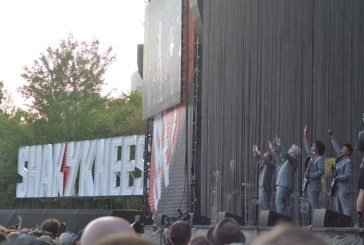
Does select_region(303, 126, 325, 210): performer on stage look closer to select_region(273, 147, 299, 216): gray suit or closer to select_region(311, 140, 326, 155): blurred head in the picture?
select_region(311, 140, 326, 155): blurred head

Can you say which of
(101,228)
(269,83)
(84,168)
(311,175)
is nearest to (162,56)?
(269,83)

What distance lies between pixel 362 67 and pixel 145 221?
32.1 feet

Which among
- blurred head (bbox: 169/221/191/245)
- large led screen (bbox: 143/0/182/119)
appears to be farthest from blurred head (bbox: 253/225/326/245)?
large led screen (bbox: 143/0/182/119)

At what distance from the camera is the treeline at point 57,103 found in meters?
48.8

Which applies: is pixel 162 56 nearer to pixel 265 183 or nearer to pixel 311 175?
pixel 265 183

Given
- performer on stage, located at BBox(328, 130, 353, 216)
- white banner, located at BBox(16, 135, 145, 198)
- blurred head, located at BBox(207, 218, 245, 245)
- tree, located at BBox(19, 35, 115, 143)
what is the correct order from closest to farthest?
blurred head, located at BBox(207, 218, 245, 245)
performer on stage, located at BBox(328, 130, 353, 216)
white banner, located at BBox(16, 135, 145, 198)
tree, located at BBox(19, 35, 115, 143)

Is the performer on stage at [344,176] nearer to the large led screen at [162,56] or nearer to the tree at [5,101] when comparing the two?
the large led screen at [162,56]

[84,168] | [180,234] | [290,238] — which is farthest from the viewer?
[84,168]

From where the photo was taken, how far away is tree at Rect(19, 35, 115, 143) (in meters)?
48.7

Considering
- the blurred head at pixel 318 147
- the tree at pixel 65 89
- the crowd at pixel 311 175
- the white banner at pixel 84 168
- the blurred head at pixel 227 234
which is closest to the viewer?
the blurred head at pixel 227 234

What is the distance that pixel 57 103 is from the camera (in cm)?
4909

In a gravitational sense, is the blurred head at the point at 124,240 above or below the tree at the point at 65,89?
below

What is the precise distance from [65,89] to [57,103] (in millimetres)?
831

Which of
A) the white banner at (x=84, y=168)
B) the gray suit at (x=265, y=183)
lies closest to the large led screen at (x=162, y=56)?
the white banner at (x=84, y=168)
